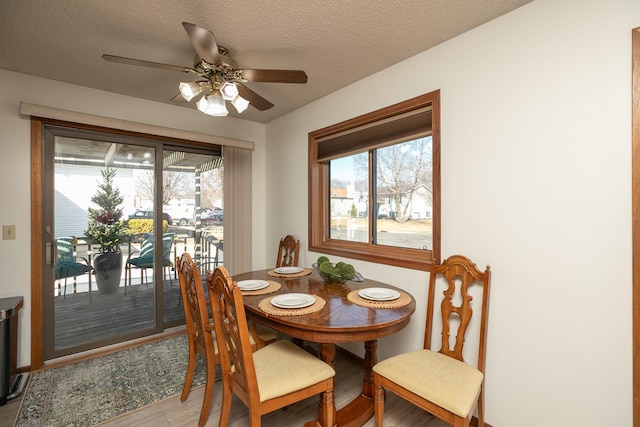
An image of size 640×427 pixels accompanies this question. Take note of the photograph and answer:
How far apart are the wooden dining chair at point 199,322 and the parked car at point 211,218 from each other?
Answer: 1518 mm

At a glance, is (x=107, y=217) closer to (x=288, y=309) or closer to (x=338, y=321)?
(x=288, y=309)

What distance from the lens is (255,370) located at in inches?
56.7

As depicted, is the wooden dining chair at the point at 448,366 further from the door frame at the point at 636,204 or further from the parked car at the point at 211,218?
the parked car at the point at 211,218

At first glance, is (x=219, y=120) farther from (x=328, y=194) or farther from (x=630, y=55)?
(x=630, y=55)

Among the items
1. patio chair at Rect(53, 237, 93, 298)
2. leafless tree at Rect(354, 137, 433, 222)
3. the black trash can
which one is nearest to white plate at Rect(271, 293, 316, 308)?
leafless tree at Rect(354, 137, 433, 222)

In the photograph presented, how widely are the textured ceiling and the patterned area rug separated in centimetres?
251

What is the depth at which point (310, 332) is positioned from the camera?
1502mm

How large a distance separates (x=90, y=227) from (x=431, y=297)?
3156mm

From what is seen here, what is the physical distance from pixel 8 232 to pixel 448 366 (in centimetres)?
346

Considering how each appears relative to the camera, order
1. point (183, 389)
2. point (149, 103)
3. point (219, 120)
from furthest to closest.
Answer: point (219, 120) → point (149, 103) → point (183, 389)

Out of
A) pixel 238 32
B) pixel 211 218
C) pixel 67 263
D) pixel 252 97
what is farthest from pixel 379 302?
pixel 67 263

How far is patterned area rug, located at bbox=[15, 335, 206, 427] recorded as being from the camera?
75.3 inches

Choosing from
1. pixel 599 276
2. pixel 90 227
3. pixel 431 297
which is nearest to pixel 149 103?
pixel 90 227

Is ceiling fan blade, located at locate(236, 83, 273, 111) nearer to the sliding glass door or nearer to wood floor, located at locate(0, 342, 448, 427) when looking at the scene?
the sliding glass door
